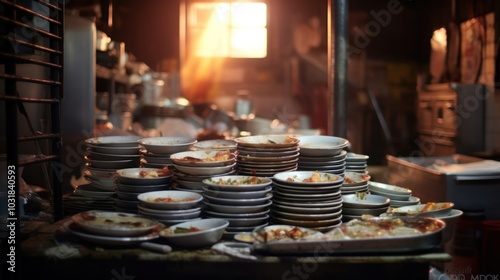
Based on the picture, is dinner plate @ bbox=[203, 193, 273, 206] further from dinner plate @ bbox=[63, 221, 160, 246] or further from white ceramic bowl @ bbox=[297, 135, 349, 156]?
white ceramic bowl @ bbox=[297, 135, 349, 156]

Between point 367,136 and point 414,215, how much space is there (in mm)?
7761

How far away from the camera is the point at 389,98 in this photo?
10500mm

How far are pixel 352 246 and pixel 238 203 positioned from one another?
1.96ft

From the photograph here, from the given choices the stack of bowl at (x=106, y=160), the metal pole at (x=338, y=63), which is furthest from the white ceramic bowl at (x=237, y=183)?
the metal pole at (x=338, y=63)

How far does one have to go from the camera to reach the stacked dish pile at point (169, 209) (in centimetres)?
243

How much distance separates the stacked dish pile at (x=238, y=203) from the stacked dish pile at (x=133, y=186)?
30 cm

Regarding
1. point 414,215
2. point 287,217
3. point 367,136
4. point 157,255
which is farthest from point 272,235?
point 367,136

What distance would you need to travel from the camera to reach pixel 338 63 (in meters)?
3.94

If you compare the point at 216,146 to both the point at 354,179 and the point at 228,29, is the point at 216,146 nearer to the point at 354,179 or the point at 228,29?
the point at 354,179

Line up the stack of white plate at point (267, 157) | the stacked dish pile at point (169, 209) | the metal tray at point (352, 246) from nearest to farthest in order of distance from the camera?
the metal tray at point (352, 246) < the stacked dish pile at point (169, 209) < the stack of white plate at point (267, 157)

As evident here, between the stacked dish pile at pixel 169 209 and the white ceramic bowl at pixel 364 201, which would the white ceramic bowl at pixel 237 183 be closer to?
the stacked dish pile at pixel 169 209

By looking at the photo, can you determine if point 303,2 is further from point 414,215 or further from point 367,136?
point 414,215

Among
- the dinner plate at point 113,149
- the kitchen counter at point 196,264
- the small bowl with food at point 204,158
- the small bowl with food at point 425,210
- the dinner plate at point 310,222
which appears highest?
the dinner plate at point 113,149

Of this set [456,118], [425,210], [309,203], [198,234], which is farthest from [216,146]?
[456,118]
